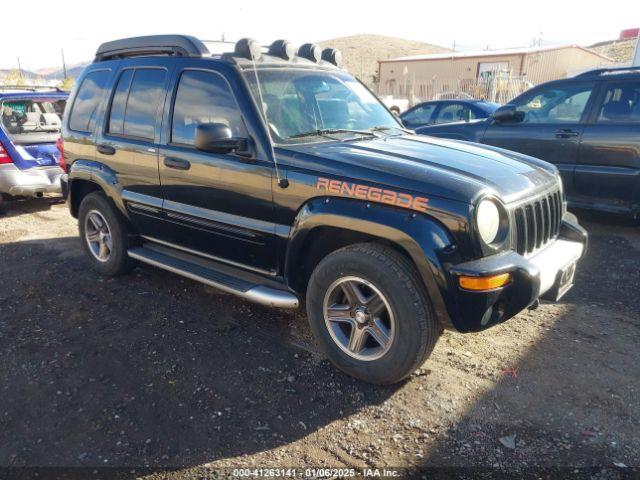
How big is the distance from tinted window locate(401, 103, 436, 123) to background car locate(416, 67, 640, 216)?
3.97m

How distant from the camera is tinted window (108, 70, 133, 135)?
429 cm

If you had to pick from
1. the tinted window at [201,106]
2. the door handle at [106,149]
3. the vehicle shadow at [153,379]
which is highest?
the tinted window at [201,106]

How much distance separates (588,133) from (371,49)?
69.2 m

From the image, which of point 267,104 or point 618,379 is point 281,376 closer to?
point 267,104

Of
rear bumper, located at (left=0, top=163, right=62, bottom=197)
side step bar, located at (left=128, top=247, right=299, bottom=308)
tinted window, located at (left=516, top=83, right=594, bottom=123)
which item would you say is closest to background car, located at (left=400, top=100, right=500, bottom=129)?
tinted window, located at (left=516, top=83, right=594, bottom=123)

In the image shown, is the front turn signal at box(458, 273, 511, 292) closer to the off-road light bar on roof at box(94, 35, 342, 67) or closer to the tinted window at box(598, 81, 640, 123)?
the off-road light bar on roof at box(94, 35, 342, 67)

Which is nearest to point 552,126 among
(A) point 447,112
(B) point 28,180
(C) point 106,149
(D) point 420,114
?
(A) point 447,112

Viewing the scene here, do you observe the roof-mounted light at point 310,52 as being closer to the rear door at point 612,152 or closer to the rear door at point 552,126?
the rear door at point 552,126

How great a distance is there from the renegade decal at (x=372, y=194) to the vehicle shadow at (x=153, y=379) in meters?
1.16

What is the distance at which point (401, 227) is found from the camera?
271 cm

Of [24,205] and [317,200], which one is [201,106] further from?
[24,205]

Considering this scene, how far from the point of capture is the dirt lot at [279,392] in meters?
2.55

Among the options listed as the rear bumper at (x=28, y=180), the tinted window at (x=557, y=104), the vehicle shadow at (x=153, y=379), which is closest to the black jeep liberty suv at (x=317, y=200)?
the vehicle shadow at (x=153, y=379)

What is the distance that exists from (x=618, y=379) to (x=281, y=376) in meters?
2.10
